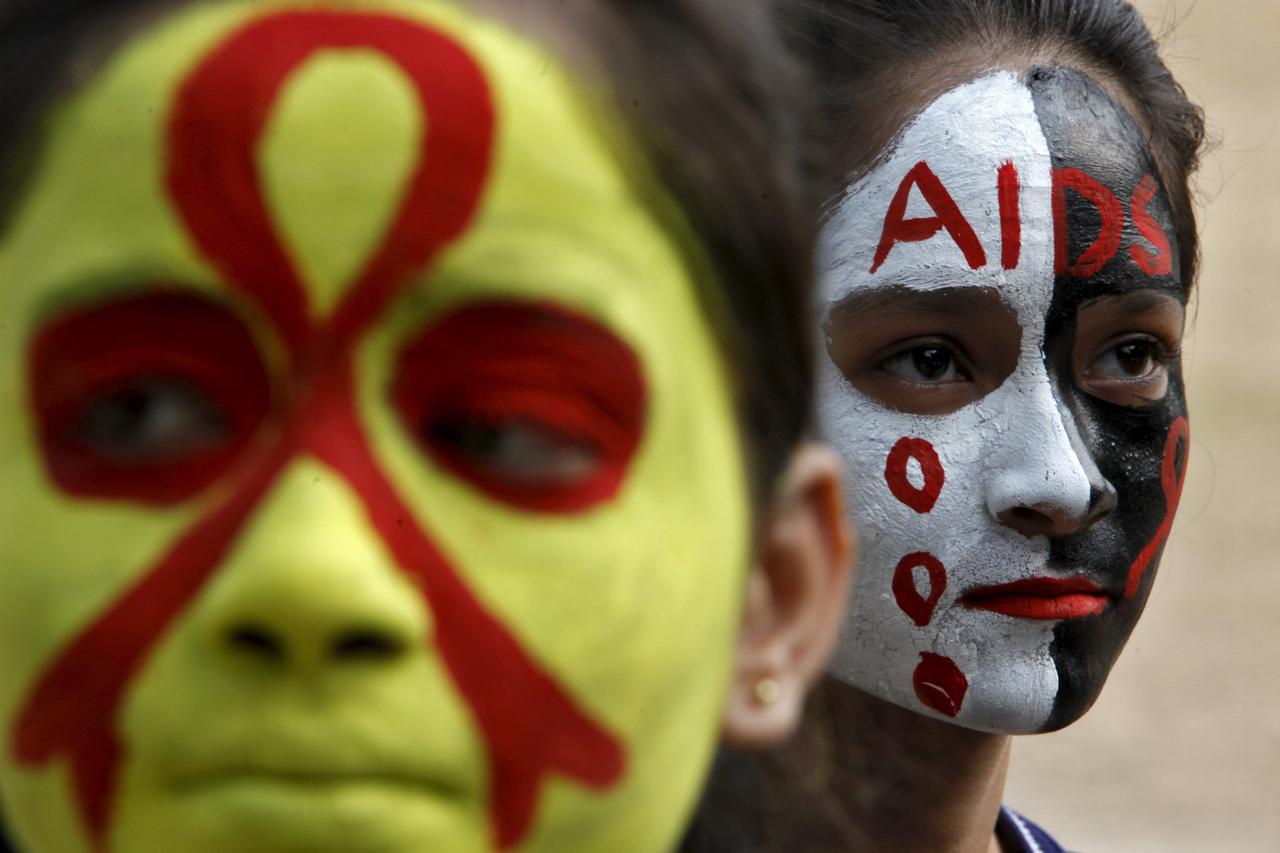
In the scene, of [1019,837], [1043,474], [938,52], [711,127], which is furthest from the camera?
[1019,837]

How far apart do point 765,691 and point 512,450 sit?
0.36 m

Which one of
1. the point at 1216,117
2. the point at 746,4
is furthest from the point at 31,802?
the point at 1216,117

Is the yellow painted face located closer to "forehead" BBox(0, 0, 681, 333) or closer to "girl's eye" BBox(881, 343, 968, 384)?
"forehead" BBox(0, 0, 681, 333)

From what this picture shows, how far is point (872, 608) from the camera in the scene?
236 centimetres

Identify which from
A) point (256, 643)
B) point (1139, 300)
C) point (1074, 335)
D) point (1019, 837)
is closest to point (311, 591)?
point (256, 643)

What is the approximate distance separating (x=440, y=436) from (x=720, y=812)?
0.61m

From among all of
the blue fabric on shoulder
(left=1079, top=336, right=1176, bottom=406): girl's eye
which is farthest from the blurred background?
(left=1079, top=336, right=1176, bottom=406): girl's eye

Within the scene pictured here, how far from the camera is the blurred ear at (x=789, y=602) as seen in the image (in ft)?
5.00

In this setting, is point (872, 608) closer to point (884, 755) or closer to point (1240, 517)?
point (884, 755)

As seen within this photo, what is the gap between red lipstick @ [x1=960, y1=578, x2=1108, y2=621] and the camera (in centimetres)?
229

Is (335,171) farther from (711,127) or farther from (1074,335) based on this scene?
(1074,335)

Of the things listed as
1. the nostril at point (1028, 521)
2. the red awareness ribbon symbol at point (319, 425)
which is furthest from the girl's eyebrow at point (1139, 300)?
the red awareness ribbon symbol at point (319, 425)

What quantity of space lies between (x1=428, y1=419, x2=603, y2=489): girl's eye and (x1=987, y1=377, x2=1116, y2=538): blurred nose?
106cm

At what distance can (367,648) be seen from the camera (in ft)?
4.00
